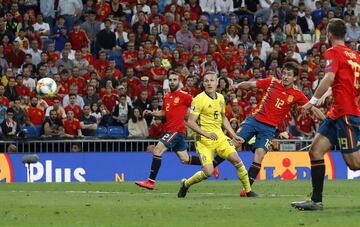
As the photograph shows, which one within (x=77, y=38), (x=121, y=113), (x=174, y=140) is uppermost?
(x=77, y=38)

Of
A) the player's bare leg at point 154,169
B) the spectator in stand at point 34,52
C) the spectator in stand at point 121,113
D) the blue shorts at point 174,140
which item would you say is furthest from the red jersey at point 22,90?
the player's bare leg at point 154,169

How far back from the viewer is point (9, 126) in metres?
27.2

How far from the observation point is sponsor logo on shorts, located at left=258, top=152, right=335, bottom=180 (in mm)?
27531

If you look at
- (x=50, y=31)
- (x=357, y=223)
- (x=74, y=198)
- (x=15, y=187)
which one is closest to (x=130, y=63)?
(x=50, y=31)

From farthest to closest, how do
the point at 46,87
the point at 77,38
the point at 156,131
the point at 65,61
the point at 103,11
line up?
the point at 103,11 → the point at 77,38 → the point at 65,61 → the point at 156,131 → the point at 46,87

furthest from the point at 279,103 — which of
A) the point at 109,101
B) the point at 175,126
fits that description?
the point at 109,101

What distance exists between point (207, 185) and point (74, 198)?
5662 millimetres

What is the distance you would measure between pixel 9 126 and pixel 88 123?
83.3 inches

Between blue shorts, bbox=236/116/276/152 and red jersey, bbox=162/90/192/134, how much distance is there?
3.49 metres

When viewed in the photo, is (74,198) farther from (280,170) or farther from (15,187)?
(280,170)

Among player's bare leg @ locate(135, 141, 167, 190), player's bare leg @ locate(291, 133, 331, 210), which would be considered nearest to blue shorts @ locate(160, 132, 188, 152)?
player's bare leg @ locate(135, 141, 167, 190)

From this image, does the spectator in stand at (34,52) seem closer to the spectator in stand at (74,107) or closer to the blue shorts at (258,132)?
the spectator in stand at (74,107)

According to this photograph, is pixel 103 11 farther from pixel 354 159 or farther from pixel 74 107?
pixel 354 159

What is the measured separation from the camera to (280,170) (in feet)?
90.7
